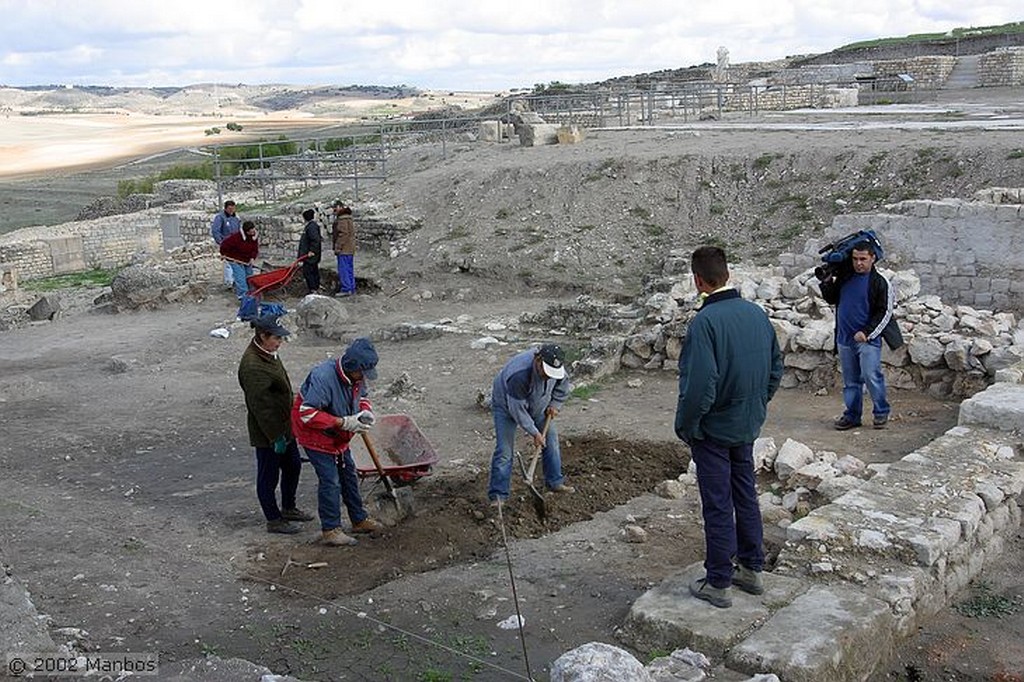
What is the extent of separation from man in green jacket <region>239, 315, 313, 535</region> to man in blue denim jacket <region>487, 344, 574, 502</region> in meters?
1.40

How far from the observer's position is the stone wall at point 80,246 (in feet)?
73.8

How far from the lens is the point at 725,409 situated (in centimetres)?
494

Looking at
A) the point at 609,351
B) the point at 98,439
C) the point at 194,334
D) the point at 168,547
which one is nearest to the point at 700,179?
the point at 609,351

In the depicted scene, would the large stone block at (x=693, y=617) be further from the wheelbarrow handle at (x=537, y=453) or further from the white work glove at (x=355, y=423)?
the white work glove at (x=355, y=423)

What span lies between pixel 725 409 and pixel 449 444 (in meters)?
4.56

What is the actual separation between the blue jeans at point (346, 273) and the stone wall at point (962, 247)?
25.5ft

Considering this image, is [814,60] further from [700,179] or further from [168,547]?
[168,547]

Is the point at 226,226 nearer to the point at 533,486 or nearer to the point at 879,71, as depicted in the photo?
the point at 533,486

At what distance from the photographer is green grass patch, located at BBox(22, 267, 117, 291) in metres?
21.1

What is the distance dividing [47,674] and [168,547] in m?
2.66

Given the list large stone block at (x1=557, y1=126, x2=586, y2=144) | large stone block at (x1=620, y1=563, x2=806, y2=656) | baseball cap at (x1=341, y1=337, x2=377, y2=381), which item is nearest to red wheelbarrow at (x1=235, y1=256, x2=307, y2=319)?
large stone block at (x1=557, y1=126, x2=586, y2=144)

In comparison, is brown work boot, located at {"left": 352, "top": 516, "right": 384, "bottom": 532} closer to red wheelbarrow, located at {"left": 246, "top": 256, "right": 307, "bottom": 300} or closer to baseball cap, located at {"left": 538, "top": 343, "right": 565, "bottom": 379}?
baseball cap, located at {"left": 538, "top": 343, "right": 565, "bottom": 379}

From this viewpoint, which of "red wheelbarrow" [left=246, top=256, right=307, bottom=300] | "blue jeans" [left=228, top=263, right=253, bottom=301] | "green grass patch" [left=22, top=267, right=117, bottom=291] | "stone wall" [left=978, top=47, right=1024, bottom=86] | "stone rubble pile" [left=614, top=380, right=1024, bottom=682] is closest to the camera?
"stone rubble pile" [left=614, top=380, right=1024, bottom=682]

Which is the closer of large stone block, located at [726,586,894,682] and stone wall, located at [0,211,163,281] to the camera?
large stone block, located at [726,586,894,682]
